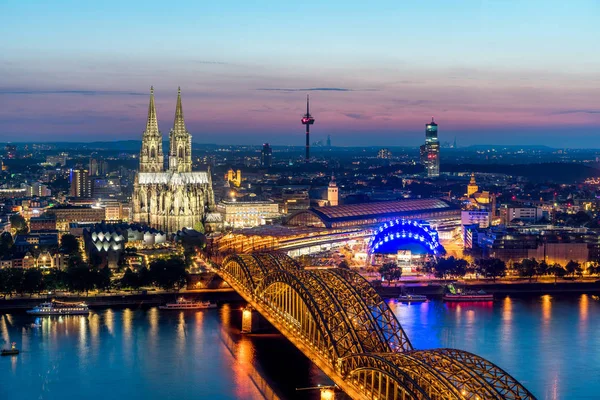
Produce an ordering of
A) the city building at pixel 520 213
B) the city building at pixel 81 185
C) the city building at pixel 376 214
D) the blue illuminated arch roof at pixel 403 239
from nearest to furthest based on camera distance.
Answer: the blue illuminated arch roof at pixel 403 239 < the city building at pixel 376 214 < the city building at pixel 520 213 < the city building at pixel 81 185

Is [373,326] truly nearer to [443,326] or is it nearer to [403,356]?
[403,356]

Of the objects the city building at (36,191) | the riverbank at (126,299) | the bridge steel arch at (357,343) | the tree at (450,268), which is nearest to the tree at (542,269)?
the tree at (450,268)

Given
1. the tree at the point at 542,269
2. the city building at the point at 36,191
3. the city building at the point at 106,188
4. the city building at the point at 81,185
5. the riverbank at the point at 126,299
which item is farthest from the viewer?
the city building at the point at 36,191

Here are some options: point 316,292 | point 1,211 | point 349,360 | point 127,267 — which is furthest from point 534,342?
point 1,211

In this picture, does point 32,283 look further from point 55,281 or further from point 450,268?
point 450,268

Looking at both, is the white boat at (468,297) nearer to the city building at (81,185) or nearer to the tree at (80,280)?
the tree at (80,280)

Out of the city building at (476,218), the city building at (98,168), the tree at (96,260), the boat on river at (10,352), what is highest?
the city building at (98,168)

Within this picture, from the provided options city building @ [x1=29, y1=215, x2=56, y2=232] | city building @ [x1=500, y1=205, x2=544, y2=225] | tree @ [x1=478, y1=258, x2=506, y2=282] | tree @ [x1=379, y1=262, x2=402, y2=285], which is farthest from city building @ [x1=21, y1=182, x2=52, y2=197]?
tree @ [x1=478, y1=258, x2=506, y2=282]
